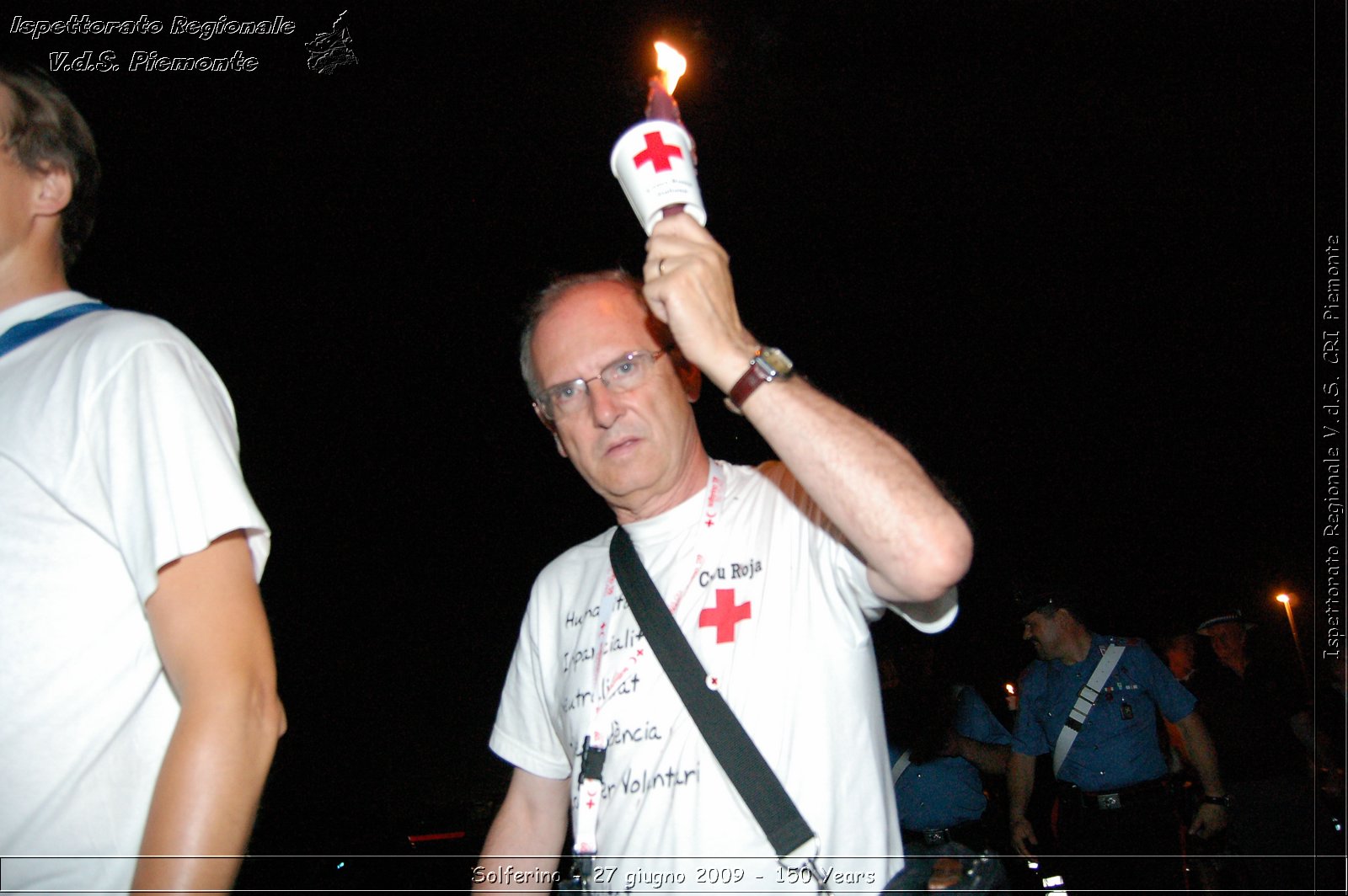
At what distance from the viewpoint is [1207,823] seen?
5988mm

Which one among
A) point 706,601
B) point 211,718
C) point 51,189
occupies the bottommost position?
point 211,718

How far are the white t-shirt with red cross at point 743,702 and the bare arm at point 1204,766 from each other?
5.42 m

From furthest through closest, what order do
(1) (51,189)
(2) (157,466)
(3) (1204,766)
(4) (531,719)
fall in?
(3) (1204,766)
(4) (531,719)
(1) (51,189)
(2) (157,466)

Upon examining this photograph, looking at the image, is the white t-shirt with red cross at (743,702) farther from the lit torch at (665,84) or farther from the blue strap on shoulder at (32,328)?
the blue strap on shoulder at (32,328)

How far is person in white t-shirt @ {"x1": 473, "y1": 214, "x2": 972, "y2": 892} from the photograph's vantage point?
5.56ft

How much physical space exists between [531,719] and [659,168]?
1810mm

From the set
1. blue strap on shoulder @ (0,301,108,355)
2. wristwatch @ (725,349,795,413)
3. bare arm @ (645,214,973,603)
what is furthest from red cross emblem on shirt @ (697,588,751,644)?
blue strap on shoulder @ (0,301,108,355)

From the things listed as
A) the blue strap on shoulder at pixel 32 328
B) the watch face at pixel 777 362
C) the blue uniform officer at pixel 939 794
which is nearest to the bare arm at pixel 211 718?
the blue strap on shoulder at pixel 32 328

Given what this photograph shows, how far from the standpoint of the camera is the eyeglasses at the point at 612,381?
241 cm

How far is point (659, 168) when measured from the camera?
180cm

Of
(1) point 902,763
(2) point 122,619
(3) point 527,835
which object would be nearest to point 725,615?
(3) point 527,835

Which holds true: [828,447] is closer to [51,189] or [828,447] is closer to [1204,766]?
[51,189]

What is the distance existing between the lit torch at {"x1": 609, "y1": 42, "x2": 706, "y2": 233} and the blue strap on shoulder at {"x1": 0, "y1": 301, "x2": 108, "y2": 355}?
1184 mm

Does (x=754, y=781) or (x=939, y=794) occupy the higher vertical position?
(x=754, y=781)
